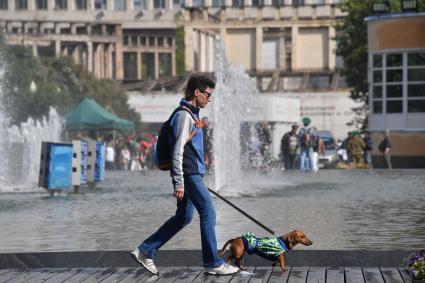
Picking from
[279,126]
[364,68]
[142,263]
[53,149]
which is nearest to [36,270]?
[142,263]

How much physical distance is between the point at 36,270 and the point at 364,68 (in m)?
58.0

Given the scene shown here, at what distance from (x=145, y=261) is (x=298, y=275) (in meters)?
1.27

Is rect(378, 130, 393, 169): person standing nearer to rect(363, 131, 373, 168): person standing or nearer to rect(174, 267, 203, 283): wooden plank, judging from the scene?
rect(363, 131, 373, 168): person standing

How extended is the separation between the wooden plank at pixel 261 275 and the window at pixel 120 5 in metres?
136

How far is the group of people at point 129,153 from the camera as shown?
170 ft

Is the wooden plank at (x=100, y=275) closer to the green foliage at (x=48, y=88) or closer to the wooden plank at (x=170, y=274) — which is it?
the wooden plank at (x=170, y=274)

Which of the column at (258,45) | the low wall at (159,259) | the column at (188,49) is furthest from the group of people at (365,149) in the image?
the column at (258,45)

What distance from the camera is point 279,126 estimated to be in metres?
64.8

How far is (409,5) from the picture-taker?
44.6 meters

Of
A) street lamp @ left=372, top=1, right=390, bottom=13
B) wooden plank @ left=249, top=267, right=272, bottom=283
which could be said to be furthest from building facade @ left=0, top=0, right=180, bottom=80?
wooden plank @ left=249, top=267, right=272, bottom=283

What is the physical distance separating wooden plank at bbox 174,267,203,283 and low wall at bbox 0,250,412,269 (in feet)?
0.64

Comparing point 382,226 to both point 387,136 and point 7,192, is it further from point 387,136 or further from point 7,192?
point 387,136

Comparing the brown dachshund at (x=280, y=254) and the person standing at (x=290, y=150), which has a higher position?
the brown dachshund at (x=280, y=254)

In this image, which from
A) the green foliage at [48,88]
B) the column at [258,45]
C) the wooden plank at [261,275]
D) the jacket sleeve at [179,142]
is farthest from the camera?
the column at [258,45]
